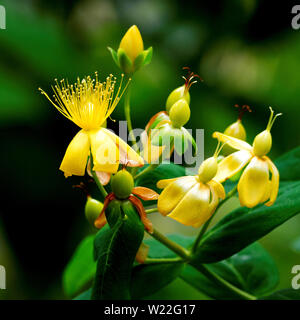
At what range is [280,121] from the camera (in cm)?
238

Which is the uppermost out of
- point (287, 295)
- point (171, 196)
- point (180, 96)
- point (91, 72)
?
point (91, 72)

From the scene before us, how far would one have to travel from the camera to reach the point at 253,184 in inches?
34.0

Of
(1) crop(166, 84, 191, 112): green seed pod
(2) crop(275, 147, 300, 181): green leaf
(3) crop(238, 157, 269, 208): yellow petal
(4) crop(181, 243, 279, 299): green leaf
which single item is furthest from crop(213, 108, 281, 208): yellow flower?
(4) crop(181, 243, 279, 299): green leaf

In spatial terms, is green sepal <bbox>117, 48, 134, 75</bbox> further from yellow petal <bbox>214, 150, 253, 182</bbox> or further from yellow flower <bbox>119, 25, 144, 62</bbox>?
yellow petal <bbox>214, 150, 253, 182</bbox>

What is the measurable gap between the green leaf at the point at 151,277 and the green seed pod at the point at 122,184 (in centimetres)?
27

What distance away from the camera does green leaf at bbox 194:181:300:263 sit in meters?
0.95

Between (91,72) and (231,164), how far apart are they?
1.56m

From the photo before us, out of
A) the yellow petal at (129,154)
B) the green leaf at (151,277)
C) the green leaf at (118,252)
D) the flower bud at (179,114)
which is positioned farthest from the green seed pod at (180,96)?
the green leaf at (151,277)

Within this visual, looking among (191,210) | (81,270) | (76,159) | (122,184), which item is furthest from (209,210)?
(81,270)

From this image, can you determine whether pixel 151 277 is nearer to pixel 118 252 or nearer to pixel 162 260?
pixel 162 260

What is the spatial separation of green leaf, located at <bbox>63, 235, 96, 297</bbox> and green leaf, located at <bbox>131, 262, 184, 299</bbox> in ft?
1.24

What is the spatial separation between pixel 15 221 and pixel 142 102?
899mm
